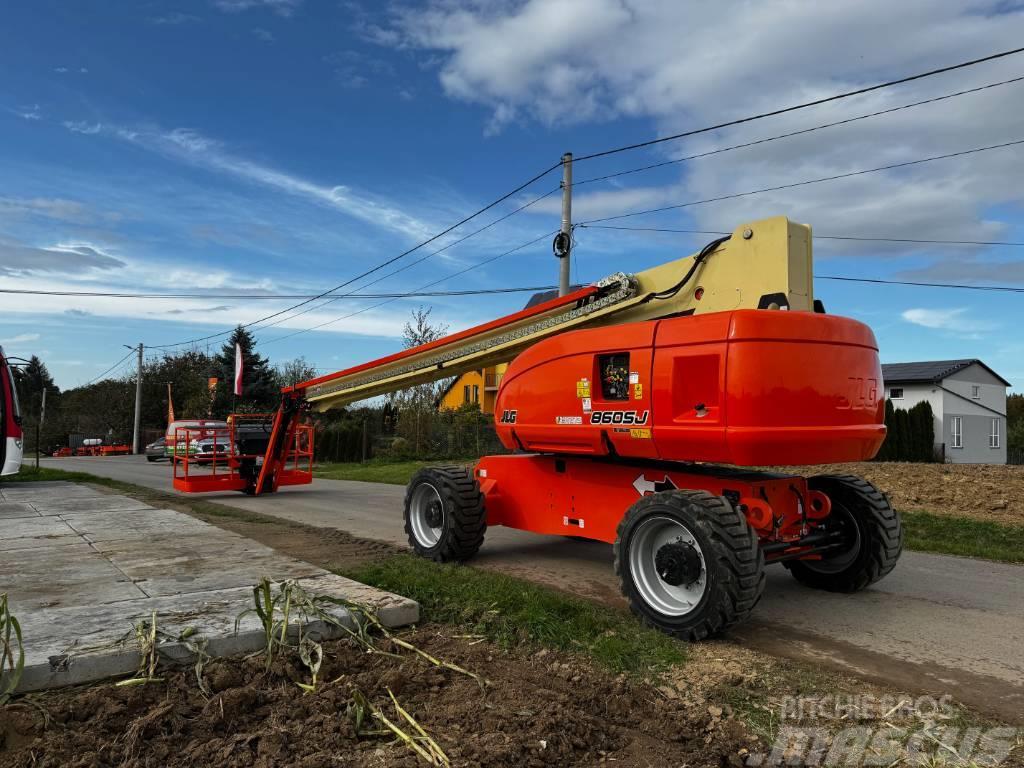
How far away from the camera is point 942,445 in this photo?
1182 inches

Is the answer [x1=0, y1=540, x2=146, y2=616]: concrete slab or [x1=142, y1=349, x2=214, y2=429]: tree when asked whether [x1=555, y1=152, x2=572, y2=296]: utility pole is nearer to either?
[x1=0, y1=540, x2=146, y2=616]: concrete slab

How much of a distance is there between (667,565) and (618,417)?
1286mm

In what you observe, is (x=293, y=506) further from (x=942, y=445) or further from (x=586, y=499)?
(x=942, y=445)

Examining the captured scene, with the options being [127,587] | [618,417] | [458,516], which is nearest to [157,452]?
[458,516]

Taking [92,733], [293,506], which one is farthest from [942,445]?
[92,733]

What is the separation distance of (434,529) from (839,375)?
14.2 feet

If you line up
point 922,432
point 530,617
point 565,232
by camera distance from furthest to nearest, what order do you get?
point 922,432, point 565,232, point 530,617

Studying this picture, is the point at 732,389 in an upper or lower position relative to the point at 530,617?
upper

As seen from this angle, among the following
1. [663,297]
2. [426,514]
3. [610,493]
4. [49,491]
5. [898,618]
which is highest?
[663,297]

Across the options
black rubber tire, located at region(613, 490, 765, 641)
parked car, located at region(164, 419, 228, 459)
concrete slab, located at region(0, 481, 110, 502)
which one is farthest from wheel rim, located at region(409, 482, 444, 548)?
concrete slab, located at region(0, 481, 110, 502)

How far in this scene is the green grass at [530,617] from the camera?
15.1 feet

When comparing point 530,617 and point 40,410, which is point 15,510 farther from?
point 40,410

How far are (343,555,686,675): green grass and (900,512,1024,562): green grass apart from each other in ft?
17.0

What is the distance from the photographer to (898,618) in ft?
18.8
